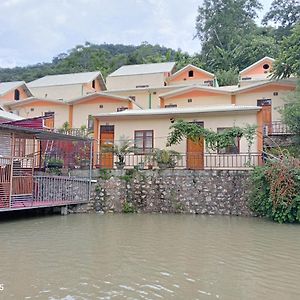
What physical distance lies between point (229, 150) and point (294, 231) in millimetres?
6506

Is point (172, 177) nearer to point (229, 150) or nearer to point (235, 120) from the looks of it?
point (229, 150)

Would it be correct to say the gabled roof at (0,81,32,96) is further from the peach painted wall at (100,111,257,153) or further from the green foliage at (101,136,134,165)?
the green foliage at (101,136,134,165)

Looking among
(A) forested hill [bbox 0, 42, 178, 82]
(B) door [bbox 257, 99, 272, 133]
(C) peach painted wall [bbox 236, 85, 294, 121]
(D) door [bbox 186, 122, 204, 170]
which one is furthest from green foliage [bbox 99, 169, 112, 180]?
(A) forested hill [bbox 0, 42, 178, 82]

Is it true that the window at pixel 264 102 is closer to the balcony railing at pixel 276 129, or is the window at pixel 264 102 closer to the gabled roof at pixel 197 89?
the balcony railing at pixel 276 129

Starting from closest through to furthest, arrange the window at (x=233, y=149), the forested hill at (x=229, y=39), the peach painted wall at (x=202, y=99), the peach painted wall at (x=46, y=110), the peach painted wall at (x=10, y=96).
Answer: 1. the window at (x=233, y=149)
2. the peach painted wall at (x=202, y=99)
3. the peach painted wall at (x=46, y=110)
4. the peach painted wall at (x=10, y=96)
5. the forested hill at (x=229, y=39)

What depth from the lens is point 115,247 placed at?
9250 mm

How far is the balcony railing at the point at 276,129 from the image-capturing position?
20.8 m

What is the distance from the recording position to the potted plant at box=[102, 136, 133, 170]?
56.6 feet

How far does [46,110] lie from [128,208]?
15107 millimetres

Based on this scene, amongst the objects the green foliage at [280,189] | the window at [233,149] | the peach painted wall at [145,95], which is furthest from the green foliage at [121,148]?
the peach painted wall at [145,95]

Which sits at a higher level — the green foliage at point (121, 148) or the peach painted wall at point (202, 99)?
the peach painted wall at point (202, 99)

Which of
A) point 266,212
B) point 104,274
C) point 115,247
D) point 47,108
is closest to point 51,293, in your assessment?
point 104,274

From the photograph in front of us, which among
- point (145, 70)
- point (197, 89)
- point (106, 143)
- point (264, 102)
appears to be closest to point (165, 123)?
point (106, 143)

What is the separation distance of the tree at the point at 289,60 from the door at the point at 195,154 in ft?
22.8
